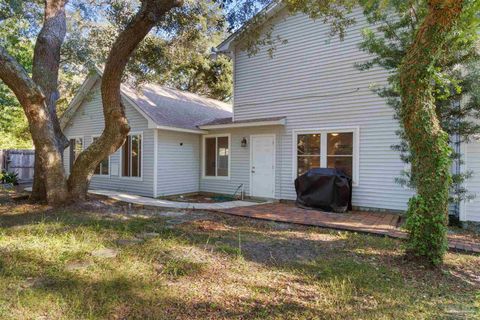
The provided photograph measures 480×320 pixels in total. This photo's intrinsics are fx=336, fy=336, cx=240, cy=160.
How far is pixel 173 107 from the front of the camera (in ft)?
41.4

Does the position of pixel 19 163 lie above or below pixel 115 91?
below

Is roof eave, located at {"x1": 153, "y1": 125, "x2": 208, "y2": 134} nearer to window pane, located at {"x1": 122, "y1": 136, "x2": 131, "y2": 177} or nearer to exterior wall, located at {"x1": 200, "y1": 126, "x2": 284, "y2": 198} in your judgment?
exterior wall, located at {"x1": 200, "y1": 126, "x2": 284, "y2": 198}

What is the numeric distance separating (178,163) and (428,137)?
28.0 feet

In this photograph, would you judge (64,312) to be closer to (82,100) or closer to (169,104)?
(169,104)

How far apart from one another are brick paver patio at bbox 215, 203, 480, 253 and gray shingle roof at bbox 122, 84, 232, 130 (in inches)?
169

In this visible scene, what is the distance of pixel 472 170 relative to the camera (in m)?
6.78

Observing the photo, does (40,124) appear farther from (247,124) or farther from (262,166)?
(262,166)

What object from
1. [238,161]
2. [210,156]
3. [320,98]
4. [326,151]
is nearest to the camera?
[326,151]

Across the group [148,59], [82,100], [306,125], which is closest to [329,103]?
[306,125]

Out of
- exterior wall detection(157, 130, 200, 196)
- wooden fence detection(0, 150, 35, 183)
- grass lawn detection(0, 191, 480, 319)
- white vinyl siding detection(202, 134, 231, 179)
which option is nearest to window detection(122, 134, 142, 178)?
exterior wall detection(157, 130, 200, 196)

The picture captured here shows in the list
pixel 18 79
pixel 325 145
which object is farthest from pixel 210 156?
pixel 18 79

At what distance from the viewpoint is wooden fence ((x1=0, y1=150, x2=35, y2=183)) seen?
602 inches

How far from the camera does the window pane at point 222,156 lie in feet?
37.0

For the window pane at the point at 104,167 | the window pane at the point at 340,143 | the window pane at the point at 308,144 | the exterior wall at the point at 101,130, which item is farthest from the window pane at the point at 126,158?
the window pane at the point at 340,143
